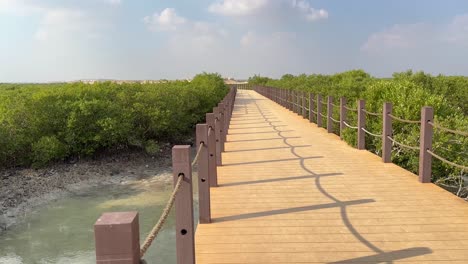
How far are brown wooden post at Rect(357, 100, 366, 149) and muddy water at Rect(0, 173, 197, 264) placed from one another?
4.42 meters

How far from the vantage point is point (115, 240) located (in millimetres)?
1776

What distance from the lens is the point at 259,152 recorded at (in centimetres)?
940

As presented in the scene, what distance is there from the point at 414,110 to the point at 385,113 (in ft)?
5.40

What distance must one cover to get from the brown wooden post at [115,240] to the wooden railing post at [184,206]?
141 cm

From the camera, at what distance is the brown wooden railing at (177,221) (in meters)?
1.78

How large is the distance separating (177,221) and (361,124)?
6769 millimetres

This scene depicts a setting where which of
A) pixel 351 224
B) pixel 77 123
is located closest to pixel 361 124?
pixel 351 224

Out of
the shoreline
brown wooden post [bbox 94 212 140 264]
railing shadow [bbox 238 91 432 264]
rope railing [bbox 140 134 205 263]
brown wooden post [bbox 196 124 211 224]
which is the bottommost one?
the shoreline

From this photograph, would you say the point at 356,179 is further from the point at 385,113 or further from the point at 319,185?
the point at 385,113

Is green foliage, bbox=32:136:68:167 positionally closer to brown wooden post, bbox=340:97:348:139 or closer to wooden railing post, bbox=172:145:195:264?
brown wooden post, bbox=340:97:348:139

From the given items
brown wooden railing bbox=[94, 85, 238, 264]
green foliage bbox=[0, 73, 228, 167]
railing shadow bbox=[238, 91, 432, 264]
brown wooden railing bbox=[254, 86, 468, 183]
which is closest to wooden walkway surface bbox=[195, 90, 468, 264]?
railing shadow bbox=[238, 91, 432, 264]

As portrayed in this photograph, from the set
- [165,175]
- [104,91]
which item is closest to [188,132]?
[104,91]

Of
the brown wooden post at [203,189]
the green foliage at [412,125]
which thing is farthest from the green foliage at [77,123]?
the brown wooden post at [203,189]

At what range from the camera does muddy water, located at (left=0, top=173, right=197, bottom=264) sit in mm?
8844
